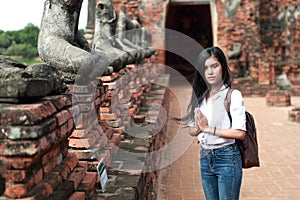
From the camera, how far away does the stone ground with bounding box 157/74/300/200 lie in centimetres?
420

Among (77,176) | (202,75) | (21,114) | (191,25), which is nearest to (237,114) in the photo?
(202,75)

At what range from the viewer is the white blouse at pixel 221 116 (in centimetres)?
214

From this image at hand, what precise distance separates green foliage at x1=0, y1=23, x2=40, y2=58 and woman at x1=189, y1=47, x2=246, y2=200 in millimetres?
3804

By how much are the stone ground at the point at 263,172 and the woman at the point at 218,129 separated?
1890mm

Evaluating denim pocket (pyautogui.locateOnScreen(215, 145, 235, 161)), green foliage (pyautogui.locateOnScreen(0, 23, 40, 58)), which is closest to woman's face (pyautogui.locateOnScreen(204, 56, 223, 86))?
denim pocket (pyautogui.locateOnScreen(215, 145, 235, 161))

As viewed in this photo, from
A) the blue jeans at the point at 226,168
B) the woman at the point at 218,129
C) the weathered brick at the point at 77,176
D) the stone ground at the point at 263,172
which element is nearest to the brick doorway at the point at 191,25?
the stone ground at the point at 263,172

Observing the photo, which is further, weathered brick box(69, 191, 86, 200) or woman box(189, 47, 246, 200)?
woman box(189, 47, 246, 200)

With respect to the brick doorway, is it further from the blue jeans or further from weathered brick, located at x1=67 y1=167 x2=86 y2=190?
weathered brick, located at x1=67 y1=167 x2=86 y2=190

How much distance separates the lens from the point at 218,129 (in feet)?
7.09

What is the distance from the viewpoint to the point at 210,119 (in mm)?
2264

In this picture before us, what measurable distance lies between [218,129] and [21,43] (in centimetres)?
560

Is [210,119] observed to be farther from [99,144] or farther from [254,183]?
[254,183]

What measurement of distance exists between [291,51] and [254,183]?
1107 centimetres

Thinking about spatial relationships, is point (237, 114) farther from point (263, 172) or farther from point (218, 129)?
point (263, 172)
